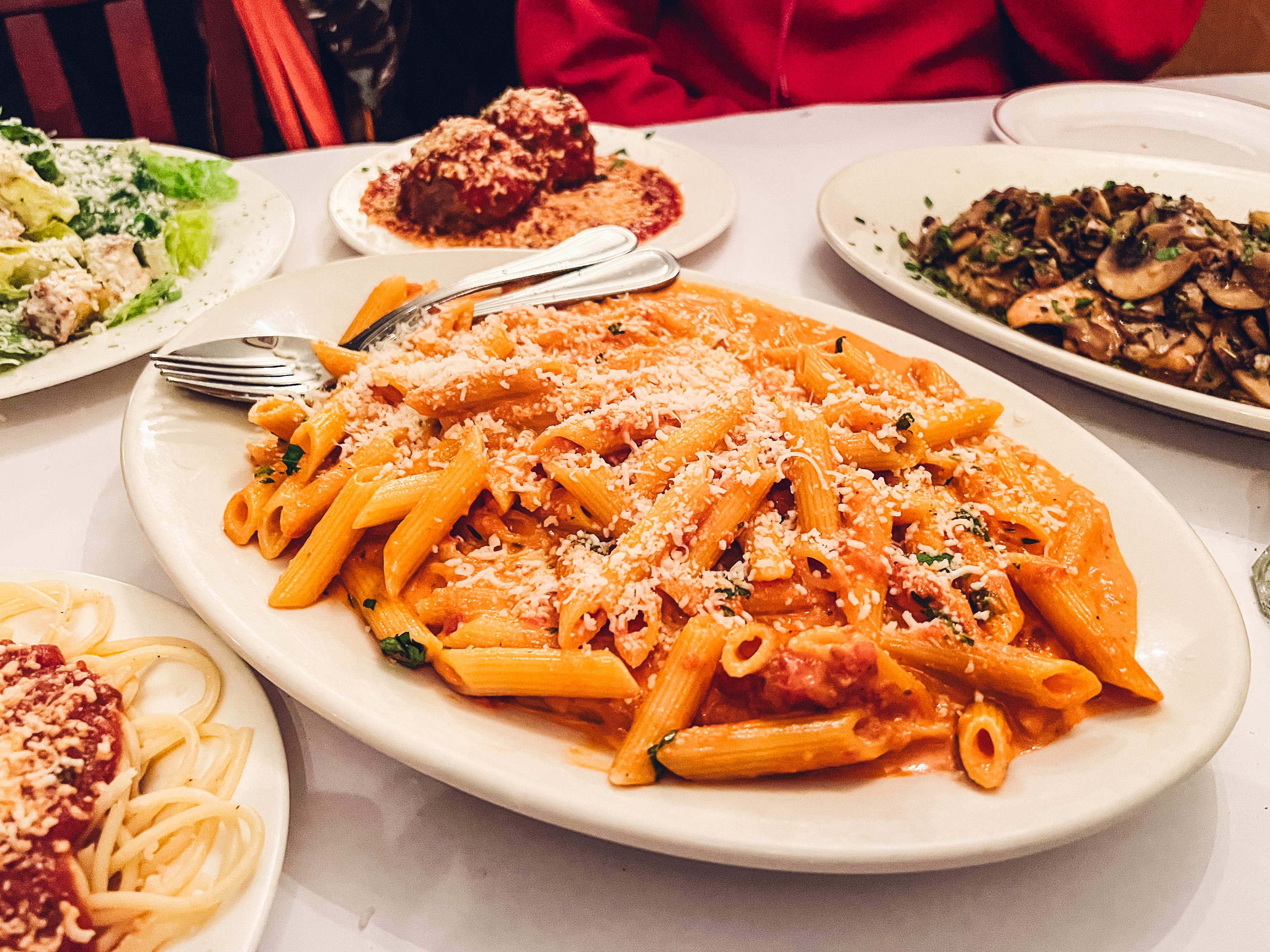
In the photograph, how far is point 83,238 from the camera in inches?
116

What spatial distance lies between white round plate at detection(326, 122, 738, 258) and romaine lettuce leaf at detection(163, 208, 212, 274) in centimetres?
48

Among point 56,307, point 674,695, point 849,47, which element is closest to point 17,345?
point 56,307

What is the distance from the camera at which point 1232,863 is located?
150 centimetres

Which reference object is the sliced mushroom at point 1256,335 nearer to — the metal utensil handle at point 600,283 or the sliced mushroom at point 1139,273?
the sliced mushroom at point 1139,273

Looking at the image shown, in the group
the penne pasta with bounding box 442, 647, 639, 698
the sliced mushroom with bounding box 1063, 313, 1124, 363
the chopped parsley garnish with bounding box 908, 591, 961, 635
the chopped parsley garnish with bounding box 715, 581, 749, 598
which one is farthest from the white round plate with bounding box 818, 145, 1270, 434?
the penne pasta with bounding box 442, 647, 639, 698

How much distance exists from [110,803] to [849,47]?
19.6 feet

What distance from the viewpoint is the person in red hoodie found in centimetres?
539

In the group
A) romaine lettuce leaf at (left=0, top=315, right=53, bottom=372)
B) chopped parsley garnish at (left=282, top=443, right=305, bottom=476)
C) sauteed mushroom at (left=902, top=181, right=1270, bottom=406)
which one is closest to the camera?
chopped parsley garnish at (left=282, top=443, right=305, bottom=476)

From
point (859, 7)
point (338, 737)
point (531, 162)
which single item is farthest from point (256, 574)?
point (859, 7)

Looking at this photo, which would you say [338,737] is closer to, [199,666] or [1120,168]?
[199,666]

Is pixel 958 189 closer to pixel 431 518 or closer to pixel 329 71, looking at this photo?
pixel 431 518

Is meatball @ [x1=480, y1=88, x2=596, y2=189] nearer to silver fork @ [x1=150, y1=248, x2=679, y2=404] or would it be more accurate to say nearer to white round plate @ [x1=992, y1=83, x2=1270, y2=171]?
silver fork @ [x1=150, y1=248, x2=679, y2=404]

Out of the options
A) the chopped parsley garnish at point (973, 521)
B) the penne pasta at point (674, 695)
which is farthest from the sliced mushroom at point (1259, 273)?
the penne pasta at point (674, 695)

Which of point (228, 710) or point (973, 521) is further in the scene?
point (973, 521)
